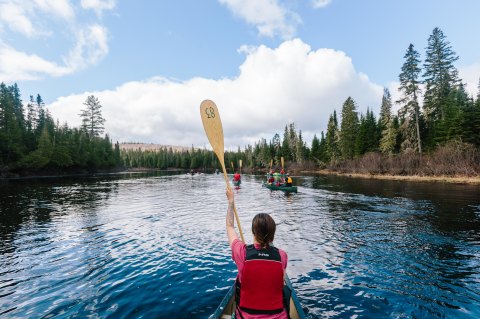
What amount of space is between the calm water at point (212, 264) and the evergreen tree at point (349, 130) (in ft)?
183

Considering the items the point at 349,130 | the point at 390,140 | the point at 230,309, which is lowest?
the point at 230,309

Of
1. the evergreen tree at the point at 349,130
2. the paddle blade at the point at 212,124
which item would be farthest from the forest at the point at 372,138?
the paddle blade at the point at 212,124

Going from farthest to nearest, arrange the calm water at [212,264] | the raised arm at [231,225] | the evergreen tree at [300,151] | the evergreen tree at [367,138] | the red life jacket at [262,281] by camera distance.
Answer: the evergreen tree at [300,151], the evergreen tree at [367,138], the calm water at [212,264], the raised arm at [231,225], the red life jacket at [262,281]

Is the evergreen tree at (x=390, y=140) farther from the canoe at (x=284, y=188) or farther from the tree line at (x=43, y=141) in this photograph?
the tree line at (x=43, y=141)

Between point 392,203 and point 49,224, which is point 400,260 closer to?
point 392,203

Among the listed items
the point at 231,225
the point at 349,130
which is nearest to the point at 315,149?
the point at 349,130

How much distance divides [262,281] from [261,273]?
0.12 m

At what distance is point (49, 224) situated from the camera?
14648mm

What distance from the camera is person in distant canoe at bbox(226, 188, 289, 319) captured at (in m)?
3.46

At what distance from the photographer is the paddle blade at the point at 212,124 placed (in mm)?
7023

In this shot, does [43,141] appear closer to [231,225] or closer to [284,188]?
[284,188]

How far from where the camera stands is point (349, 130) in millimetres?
70625

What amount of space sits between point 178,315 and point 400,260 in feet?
24.2

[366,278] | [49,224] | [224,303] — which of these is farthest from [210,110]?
[49,224]
